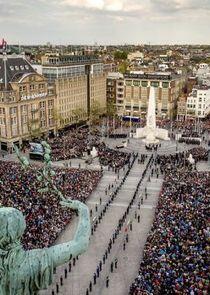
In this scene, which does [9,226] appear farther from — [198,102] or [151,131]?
[198,102]

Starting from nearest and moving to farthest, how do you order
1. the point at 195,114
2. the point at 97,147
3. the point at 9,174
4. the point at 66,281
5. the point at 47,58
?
the point at 66,281 → the point at 9,174 → the point at 97,147 → the point at 47,58 → the point at 195,114

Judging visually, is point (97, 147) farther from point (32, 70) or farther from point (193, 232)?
point (193, 232)

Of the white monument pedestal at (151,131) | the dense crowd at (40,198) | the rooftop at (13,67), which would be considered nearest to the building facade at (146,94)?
the white monument pedestal at (151,131)

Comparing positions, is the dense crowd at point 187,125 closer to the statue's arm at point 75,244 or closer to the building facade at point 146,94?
the building facade at point 146,94

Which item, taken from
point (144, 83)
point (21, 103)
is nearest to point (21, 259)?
point (21, 103)

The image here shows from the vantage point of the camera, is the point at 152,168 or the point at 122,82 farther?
the point at 122,82

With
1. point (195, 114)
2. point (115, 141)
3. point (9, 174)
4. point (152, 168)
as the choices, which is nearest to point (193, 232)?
point (9, 174)

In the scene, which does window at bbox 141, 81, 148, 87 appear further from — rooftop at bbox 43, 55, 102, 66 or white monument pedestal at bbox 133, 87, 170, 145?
white monument pedestal at bbox 133, 87, 170, 145
